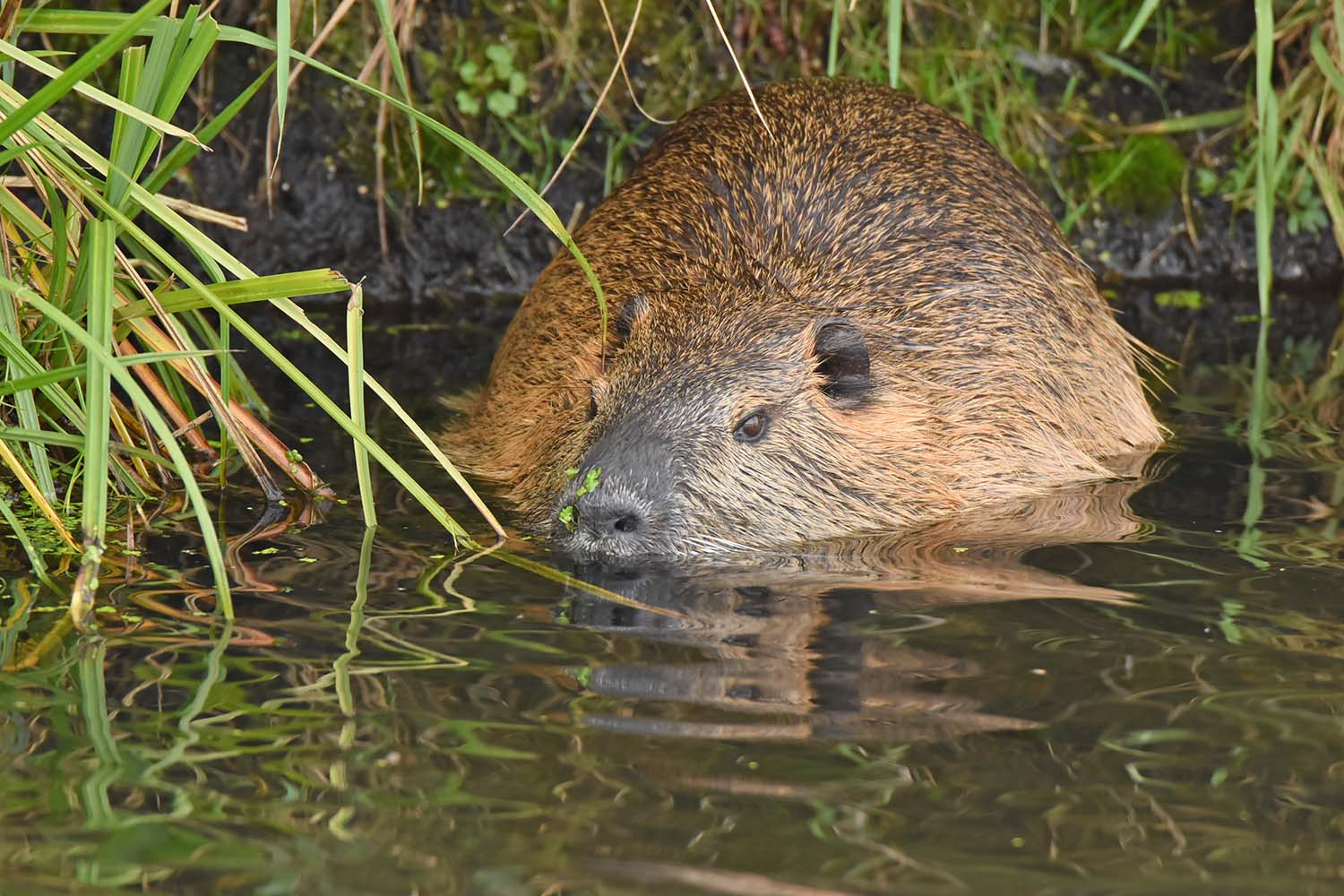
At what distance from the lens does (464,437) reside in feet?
18.7

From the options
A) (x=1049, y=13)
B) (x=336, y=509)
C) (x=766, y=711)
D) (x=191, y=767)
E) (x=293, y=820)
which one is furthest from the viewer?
(x=1049, y=13)

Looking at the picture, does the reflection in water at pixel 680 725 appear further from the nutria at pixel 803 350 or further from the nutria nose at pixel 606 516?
the nutria at pixel 803 350

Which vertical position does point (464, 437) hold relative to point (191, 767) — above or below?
above

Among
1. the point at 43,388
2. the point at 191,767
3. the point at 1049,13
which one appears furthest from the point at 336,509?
the point at 1049,13

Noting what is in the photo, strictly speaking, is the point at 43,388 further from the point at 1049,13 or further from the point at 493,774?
the point at 1049,13

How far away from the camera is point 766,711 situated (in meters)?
3.13

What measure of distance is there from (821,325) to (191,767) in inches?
94.4

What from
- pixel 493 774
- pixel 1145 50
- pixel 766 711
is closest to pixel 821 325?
pixel 766 711

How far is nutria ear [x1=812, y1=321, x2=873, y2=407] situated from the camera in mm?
4773

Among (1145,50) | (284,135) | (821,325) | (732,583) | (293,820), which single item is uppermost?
(1145,50)

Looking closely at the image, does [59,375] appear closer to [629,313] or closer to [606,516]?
[606,516]

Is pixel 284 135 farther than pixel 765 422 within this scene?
Yes

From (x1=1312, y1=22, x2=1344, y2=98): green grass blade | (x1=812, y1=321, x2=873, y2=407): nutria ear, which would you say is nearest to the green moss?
(x1=1312, y1=22, x2=1344, y2=98): green grass blade

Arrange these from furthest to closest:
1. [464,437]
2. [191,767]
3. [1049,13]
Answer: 1. [1049,13]
2. [464,437]
3. [191,767]
